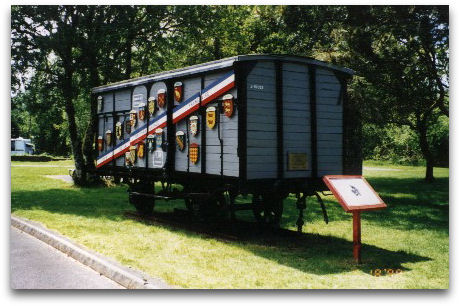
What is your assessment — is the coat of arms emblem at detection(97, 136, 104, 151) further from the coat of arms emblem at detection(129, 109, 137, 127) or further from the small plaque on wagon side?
the small plaque on wagon side

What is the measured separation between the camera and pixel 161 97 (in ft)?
29.6

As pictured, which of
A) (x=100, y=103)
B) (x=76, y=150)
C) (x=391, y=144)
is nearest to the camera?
(x=100, y=103)

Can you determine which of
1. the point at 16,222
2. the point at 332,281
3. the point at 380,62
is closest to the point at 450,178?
the point at 332,281

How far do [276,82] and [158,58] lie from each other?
910 cm

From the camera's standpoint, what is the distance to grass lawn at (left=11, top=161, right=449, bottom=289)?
18.4ft

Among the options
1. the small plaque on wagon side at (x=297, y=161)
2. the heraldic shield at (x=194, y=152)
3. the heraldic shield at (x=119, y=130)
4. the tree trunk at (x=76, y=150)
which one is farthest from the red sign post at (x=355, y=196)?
the tree trunk at (x=76, y=150)

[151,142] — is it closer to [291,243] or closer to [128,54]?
[291,243]

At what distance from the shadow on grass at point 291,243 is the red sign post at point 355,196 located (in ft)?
1.54

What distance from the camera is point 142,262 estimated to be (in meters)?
6.25

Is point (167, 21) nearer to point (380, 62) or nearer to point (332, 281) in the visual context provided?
point (380, 62)

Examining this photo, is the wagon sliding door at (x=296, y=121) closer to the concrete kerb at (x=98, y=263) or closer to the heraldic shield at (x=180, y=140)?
the heraldic shield at (x=180, y=140)

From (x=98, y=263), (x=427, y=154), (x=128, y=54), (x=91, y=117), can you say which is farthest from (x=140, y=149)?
(x=427, y=154)

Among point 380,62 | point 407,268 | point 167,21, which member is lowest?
point 407,268

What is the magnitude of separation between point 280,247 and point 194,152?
2.33m
